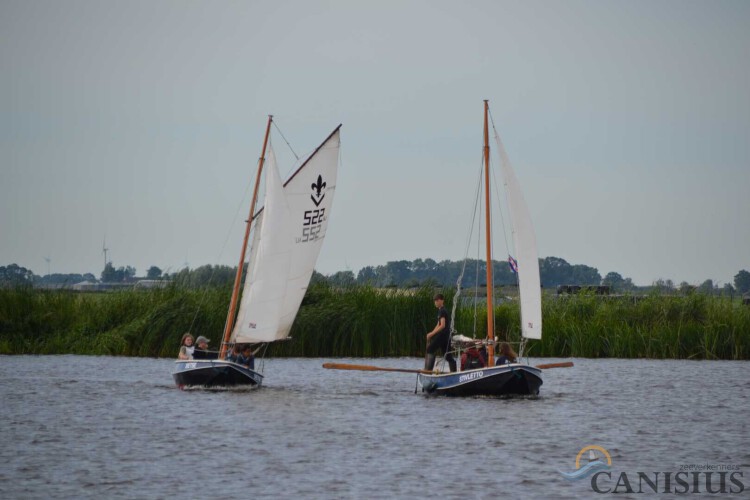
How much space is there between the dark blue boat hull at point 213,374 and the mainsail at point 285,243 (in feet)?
3.84

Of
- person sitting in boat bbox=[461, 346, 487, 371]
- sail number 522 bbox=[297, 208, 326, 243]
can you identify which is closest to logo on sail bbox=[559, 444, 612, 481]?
person sitting in boat bbox=[461, 346, 487, 371]

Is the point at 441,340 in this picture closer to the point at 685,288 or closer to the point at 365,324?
the point at 365,324

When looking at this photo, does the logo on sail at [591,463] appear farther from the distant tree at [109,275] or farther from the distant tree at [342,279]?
the distant tree at [109,275]

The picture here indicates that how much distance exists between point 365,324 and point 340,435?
22696 millimetres

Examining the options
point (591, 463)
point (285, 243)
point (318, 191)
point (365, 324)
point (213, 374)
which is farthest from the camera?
point (365, 324)

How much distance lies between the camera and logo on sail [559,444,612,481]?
75.6 feet

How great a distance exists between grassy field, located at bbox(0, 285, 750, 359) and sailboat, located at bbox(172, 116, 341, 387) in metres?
11.9

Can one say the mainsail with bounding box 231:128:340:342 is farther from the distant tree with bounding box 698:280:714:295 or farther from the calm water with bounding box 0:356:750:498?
A: the distant tree with bounding box 698:280:714:295

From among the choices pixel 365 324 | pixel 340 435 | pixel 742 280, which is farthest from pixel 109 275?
pixel 340 435

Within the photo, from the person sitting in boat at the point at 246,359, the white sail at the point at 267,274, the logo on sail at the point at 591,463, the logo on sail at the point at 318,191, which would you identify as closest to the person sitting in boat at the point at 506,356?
the logo on sail at the point at 591,463

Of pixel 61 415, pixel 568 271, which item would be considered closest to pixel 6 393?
pixel 61 415

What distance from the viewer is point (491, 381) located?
1345 inches

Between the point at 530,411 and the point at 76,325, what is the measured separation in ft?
92.3

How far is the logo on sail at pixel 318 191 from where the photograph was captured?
39406 mm
